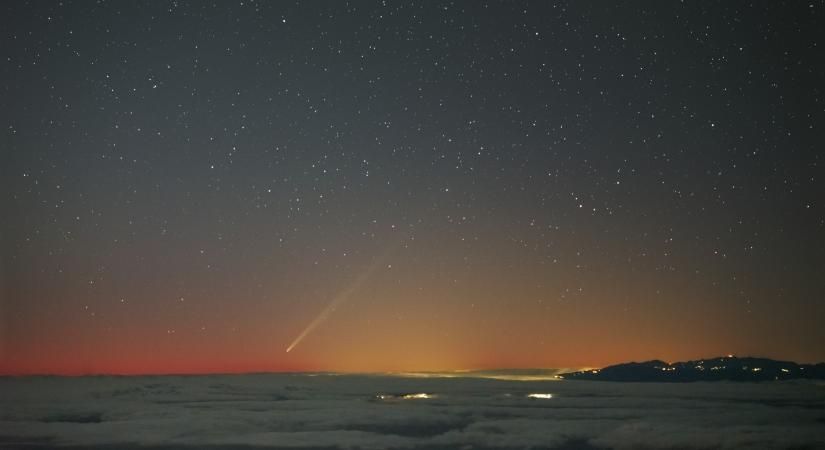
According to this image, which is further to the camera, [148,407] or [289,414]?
[148,407]

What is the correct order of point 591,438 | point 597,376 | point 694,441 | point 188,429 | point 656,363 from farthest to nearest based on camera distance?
point 656,363
point 597,376
point 188,429
point 591,438
point 694,441

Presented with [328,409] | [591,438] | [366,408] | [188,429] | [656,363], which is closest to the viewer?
[591,438]

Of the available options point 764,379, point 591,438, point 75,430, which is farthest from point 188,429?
point 764,379

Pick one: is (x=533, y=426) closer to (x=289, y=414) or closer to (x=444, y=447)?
(x=444, y=447)

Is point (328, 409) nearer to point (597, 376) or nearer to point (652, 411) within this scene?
point (652, 411)

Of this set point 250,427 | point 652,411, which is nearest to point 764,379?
point 652,411

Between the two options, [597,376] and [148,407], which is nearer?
[148,407]
